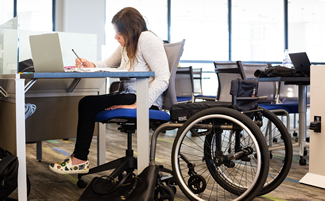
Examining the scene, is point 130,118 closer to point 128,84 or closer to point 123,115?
point 123,115

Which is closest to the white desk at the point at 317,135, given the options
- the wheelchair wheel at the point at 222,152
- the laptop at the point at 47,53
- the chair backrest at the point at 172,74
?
the wheelchair wheel at the point at 222,152

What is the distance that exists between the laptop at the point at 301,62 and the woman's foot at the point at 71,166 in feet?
6.07

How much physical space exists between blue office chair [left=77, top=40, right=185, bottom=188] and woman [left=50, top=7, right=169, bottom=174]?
63mm

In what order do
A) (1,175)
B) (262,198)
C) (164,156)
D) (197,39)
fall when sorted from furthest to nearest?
(197,39)
(164,156)
(262,198)
(1,175)

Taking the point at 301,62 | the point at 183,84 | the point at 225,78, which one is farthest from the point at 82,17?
the point at 301,62

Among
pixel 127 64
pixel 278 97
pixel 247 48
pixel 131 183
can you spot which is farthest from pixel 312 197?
pixel 247 48

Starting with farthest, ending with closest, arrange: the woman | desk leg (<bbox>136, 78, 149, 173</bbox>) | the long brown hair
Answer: the long brown hair → the woman → desk leg (<bbox>136, 78, 149, 173</bbox>)

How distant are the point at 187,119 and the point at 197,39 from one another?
19.6 feet

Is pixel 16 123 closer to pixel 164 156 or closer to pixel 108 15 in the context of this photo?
pixel 164 156

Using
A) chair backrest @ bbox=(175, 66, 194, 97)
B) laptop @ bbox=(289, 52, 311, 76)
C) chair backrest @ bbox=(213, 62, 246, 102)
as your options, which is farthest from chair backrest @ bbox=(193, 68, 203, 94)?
laptop @ bbox=(289, 52, 311, 76)

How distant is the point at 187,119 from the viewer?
1.64m

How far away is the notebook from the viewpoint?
4.72 feet

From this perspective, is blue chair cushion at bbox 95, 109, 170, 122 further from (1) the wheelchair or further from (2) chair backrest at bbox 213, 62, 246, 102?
(2) chair backrest at bbox 213, 62, 246, 102

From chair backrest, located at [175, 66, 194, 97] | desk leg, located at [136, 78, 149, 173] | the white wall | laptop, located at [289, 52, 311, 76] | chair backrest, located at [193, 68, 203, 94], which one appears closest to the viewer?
desk leg, located at [136, 78, 149, 173]
